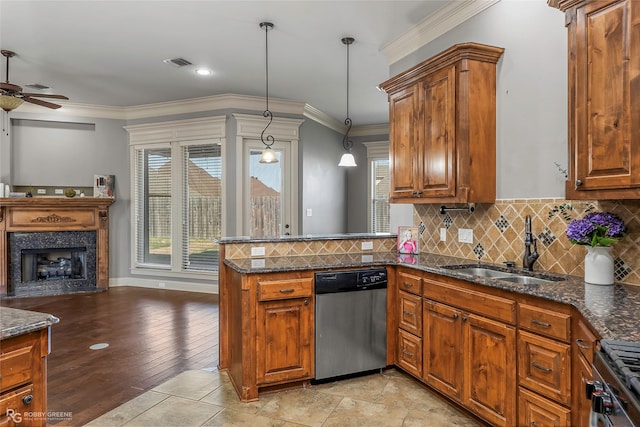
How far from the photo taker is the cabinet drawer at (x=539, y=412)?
184 centimetres

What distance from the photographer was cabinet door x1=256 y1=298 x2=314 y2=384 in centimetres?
272

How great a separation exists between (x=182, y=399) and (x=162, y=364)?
72 cm

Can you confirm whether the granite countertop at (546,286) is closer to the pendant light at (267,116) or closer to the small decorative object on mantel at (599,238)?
the small decorative object on mantel at (599,238)

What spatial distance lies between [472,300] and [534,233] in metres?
0.71

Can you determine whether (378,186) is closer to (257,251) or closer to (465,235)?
(465,235)

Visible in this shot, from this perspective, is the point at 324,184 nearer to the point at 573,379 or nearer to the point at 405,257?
the point at 405,257

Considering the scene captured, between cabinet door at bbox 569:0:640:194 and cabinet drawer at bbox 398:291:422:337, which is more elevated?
cabinet door at bbox 569:0:640:194

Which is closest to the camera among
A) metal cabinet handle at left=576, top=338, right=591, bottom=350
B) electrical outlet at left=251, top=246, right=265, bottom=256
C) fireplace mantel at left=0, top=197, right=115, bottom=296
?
metal cabinet handle at left=576, top=338, right=591, bottom=350

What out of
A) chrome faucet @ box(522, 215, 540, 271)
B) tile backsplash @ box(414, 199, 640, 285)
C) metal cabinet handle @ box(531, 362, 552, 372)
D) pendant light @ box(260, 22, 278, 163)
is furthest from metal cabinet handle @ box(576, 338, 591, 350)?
pendant light @ box(260, 22, 278, 163)

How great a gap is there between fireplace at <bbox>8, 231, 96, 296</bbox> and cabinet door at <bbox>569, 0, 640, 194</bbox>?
6.94 m

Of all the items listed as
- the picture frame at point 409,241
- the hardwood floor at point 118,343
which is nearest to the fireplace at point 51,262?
the hardwood floor at point 118,343

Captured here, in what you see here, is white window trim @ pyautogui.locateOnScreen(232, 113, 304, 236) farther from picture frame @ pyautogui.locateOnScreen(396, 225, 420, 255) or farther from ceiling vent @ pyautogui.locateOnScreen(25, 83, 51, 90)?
picture frame @ pyautogui.locateOnScreen(396, 225, 420, 255)

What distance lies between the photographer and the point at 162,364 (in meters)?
3.35

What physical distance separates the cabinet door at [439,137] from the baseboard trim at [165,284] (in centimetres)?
421
